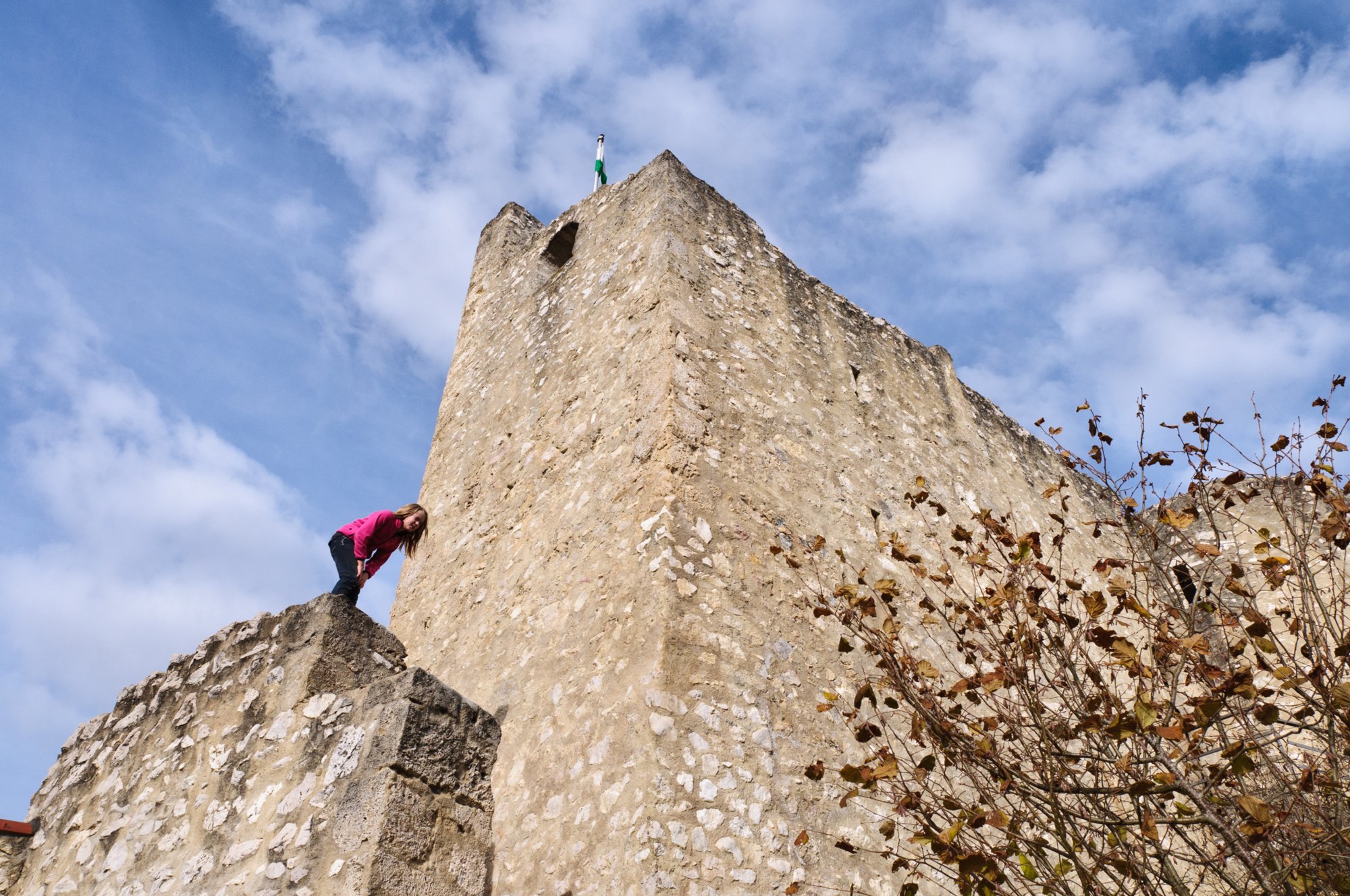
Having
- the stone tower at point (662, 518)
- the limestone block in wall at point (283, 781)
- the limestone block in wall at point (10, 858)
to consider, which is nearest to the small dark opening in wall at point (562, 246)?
the stone tower at point (662, 518)

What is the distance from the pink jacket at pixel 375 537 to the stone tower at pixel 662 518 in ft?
2.13

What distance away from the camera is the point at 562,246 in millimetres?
7684

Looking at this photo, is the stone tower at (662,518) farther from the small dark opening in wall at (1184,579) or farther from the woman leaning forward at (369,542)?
the small dark opening in wall at (1184,579)

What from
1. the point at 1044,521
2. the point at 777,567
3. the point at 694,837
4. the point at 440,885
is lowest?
the point at 440,885

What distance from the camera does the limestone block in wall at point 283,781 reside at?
3.32 m

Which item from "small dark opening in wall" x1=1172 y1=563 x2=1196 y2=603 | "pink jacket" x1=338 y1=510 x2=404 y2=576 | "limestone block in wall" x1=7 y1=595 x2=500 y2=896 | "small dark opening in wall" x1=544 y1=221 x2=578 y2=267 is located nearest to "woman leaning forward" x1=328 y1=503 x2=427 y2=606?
"pink jacket" x1=338 y1=510 x2=404 y2=576

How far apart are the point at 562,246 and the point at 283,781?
4941 mm

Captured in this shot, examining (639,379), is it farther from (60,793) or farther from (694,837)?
(60,793)

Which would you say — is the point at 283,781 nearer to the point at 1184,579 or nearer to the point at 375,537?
the point at 375,537

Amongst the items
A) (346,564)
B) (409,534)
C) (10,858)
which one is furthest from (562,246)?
(10,858)

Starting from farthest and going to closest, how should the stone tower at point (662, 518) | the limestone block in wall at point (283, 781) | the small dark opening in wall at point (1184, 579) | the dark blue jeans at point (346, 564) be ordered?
the dark blue jeans at point (346, 564), the stone tower at point (662, 518), the small dark opening in wall at point (1184, 579), the limestone block in wall at point (283, 781)

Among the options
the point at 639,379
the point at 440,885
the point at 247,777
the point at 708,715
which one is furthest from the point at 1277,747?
the point at 247,777

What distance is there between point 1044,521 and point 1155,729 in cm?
631

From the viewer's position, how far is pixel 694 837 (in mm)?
3691
